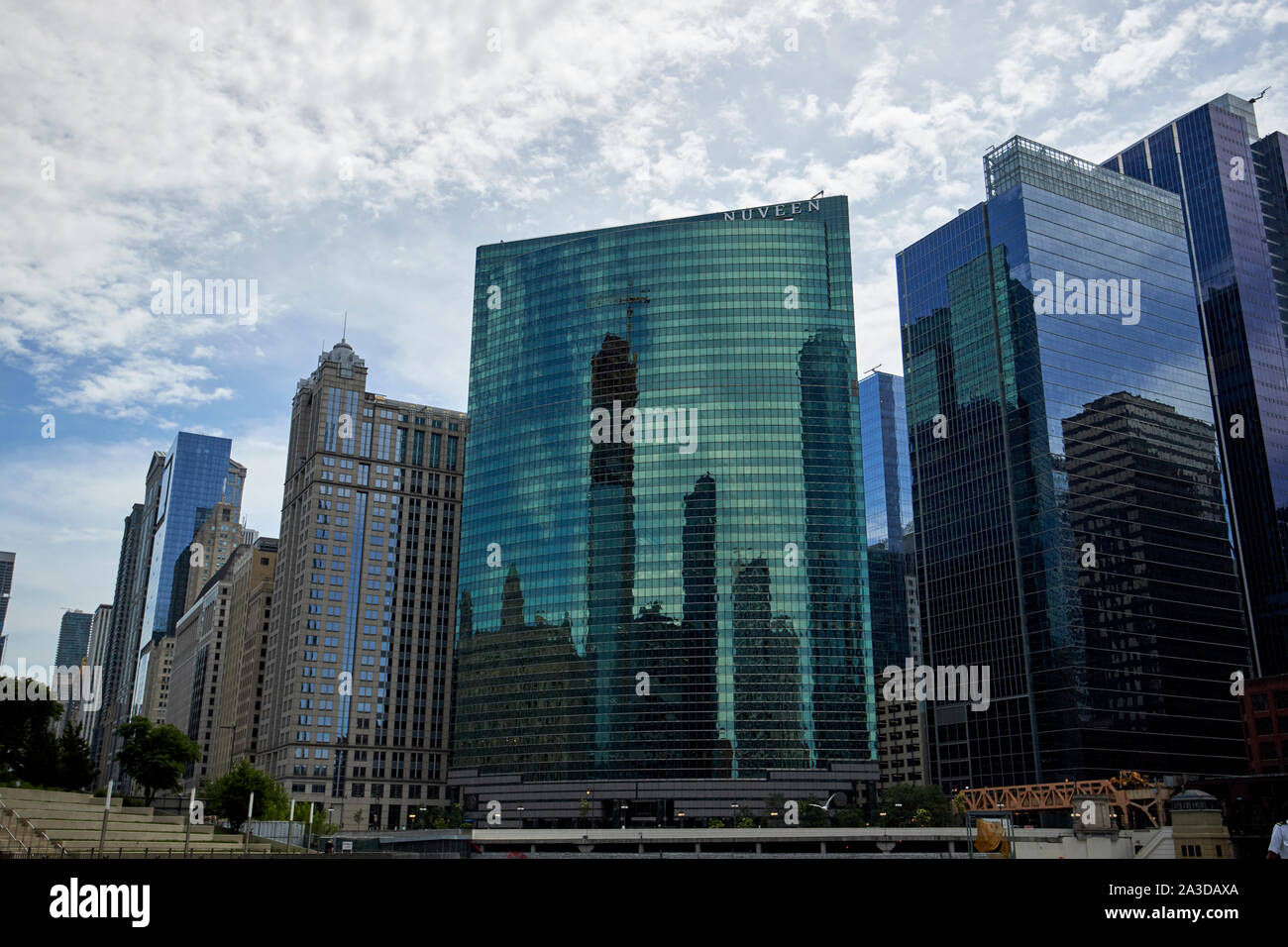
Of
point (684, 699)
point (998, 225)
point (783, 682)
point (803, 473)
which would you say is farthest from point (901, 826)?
point (998, 225)

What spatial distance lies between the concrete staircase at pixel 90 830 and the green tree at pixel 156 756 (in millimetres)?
30360

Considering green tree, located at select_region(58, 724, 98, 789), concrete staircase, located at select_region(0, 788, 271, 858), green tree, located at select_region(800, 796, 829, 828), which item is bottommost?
green tree, located at select_region(800, 796, 829, 828)

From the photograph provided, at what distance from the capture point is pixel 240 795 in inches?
4946

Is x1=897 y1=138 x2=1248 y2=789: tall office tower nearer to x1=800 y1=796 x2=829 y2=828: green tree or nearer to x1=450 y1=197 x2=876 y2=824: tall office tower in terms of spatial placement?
x1=450 y1=197 x2=876 y2=824: tall office tower

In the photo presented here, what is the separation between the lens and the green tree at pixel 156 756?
121m

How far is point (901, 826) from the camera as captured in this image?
150 meters

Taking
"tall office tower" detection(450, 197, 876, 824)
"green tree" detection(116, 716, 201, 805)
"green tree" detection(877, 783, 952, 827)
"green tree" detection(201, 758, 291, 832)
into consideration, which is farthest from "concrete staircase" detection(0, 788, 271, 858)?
"green tree" detection(877, 783, 952, 827)

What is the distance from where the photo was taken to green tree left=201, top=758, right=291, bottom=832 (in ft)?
410

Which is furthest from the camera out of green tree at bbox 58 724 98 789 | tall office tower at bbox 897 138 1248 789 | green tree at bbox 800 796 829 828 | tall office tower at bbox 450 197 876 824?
tall office tower at bbox 897 138 1248 789

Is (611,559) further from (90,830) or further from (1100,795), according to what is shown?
(90,830)

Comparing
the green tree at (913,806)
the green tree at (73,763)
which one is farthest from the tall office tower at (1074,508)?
the green tree at (73,763)

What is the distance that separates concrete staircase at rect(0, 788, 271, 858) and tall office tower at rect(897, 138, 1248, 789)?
129912 mm
